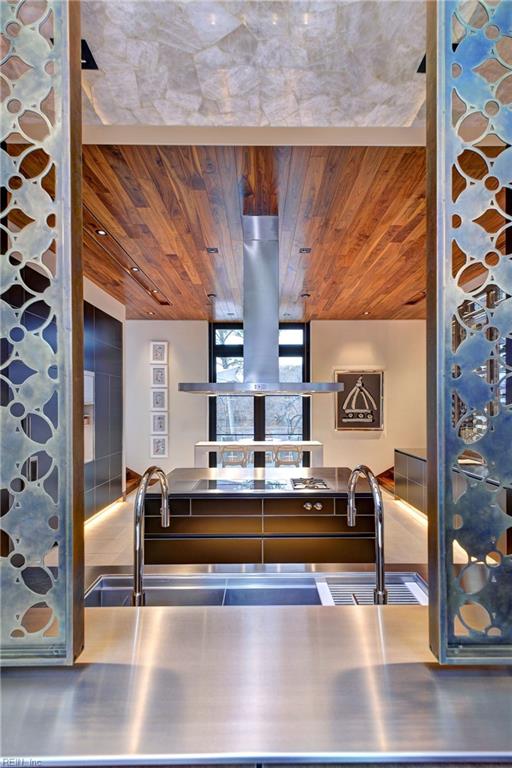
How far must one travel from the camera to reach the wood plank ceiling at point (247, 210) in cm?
225

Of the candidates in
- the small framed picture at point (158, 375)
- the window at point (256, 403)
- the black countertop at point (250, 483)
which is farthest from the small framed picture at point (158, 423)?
the black countertop at point (250, 483)

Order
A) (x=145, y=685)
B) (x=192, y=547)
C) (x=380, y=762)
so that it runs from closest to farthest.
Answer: (x=380, y=762) < (x=145, y=685) < (x=192, y=547)

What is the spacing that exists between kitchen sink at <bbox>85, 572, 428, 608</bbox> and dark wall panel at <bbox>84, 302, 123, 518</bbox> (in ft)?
10.7

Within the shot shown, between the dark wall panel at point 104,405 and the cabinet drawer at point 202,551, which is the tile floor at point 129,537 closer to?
the dark wall panel at point 104,405

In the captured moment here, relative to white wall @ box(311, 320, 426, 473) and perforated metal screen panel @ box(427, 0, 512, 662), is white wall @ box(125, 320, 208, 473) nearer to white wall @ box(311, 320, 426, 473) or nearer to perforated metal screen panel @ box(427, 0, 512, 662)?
white wall @ box(311, 320, 426, 473)

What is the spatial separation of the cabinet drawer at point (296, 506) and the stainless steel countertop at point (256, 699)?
2.04 metres

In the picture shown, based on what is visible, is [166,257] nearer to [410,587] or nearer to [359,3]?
[359,3]

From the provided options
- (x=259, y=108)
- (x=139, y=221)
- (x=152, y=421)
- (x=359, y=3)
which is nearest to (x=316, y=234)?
(x=139, y=221)

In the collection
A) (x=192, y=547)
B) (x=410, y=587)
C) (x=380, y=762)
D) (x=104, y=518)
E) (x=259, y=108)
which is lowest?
(x=104, y=518)

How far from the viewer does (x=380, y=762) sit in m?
0.65

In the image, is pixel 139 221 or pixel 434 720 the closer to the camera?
pixel 434 720

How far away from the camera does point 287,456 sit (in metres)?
5.10

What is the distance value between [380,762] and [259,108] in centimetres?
190

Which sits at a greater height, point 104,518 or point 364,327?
point 364,327
